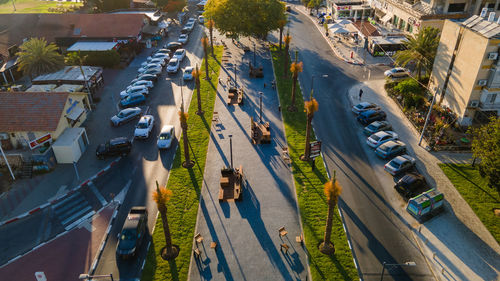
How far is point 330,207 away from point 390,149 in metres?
17.5

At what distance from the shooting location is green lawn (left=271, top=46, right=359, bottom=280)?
28.8 metres

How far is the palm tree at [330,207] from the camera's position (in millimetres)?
27125

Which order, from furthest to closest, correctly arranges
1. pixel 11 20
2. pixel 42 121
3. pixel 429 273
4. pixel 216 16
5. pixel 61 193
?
pixel 11 20 < pixel 216 16 < pixel 42 121 < pixel 61 193 < pixel 429 273

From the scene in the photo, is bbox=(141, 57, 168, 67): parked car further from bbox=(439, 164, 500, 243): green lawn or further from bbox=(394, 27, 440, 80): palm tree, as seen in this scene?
bbox=(439, 164, 500, 243): green lawn

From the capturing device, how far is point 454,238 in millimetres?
32125

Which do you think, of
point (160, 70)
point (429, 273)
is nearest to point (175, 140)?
point (160, 70)

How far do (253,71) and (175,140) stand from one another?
2403 cm

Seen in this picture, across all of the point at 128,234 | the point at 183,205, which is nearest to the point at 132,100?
the point at 183,205

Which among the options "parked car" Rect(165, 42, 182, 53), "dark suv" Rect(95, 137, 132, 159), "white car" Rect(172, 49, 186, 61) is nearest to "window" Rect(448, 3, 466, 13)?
"white car" Rect(172, 49, 186, 61)

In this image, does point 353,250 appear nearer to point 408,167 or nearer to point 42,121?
point 408,167

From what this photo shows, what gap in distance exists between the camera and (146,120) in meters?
47.4

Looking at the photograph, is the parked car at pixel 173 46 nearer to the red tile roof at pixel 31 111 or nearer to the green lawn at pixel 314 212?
the red tile roof at pixel 31 111

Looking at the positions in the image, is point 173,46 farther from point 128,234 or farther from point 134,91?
point 128,234

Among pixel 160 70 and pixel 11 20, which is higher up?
pixel 11 20
